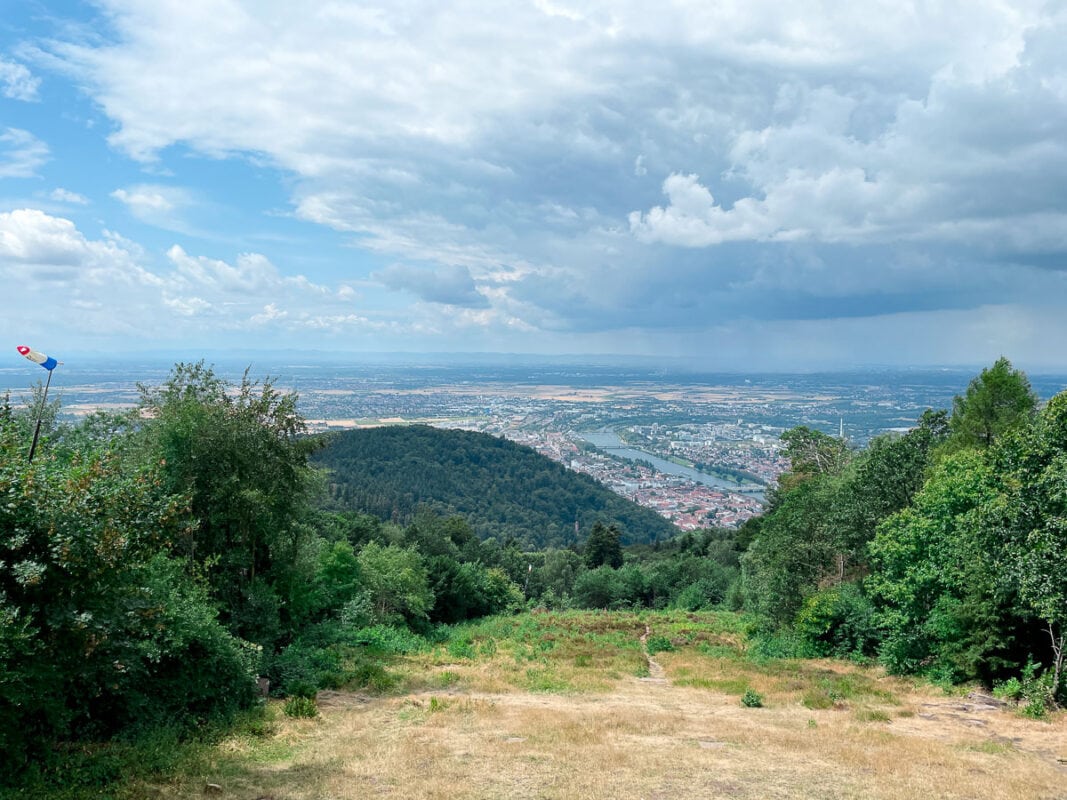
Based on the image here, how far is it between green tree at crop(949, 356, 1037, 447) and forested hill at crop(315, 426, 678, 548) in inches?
3126

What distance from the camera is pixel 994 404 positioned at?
83.8 ft

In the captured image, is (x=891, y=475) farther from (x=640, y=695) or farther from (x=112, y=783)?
(x=112, y=783)

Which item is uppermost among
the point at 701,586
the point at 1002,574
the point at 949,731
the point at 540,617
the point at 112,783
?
the point at 1002,574

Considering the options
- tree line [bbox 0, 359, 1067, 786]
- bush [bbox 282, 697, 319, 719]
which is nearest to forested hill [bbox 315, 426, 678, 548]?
tree line [bbox 0, 359, 1067, 786]

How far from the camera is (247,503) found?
56.1 ft

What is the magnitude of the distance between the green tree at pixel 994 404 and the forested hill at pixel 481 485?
261ft

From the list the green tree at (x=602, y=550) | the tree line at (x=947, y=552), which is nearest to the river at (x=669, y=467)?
the green tree at (x=602, y=550)

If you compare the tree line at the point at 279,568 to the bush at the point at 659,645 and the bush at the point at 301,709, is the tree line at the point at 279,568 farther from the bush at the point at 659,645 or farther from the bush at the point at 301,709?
the bush at the point at 659,645

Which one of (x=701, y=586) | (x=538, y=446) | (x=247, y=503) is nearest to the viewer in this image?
Answer: (x=247, y=503)

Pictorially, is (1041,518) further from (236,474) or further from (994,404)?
(236,474)

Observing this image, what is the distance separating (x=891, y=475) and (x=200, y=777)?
2505 centimetres

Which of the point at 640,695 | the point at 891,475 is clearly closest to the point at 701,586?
the point at 891,475

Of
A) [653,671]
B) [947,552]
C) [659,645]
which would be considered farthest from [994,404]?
[653,671]

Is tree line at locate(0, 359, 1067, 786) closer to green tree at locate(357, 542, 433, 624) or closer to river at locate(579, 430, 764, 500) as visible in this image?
green tree at locate(357, 542, 433, 624)
